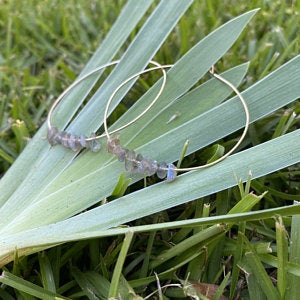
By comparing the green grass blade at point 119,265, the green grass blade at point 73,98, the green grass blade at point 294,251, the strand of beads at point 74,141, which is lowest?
the green grass blade at point 294,251

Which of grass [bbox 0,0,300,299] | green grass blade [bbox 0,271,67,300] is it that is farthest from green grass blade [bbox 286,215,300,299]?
green grass blade [bbox 0,271,67,300]

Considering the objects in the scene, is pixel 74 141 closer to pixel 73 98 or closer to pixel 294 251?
pixel 73 98

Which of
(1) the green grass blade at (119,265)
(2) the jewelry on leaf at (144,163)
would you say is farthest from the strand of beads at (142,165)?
(1) the green grass blade at (119,265)

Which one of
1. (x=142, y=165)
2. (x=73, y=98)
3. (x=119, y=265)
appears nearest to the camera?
(x=119, y=265)

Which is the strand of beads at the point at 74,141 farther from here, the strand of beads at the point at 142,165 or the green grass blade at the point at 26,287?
the green grass blade at the point at 26,287

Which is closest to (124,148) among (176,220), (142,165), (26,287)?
(142,165)

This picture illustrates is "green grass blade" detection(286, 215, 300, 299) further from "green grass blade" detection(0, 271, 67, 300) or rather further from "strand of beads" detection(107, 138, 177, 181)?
"green grass blade" detection(0, 271, 67, 300)

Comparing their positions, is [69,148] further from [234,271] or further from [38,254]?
[234,271]
